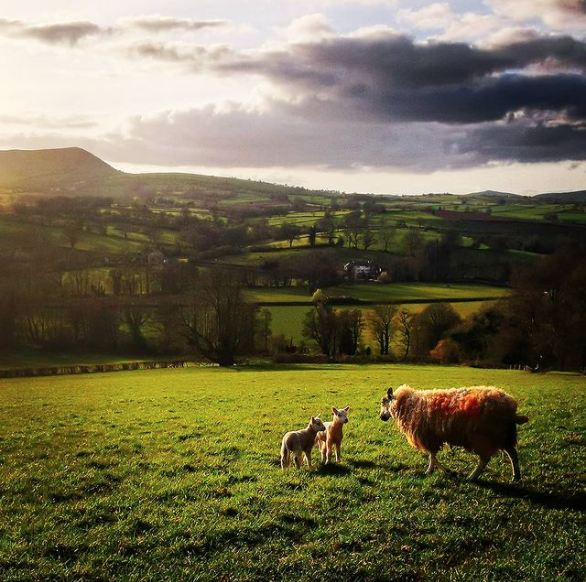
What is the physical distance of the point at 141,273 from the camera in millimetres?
91375

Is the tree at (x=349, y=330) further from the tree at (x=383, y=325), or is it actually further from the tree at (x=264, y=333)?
the tree at (x=264, y=333)

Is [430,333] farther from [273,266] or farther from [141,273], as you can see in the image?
[141,273]

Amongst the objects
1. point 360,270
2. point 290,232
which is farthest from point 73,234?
point 360,270

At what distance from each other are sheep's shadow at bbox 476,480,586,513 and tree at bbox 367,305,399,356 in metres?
64.7

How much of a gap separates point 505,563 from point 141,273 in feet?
293

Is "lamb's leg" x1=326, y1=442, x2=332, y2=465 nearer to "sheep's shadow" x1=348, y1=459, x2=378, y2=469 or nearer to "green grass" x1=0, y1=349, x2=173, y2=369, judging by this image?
"sheep's shadow" x1=348, y1=459, x2=378, y2=469

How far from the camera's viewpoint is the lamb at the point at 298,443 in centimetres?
1286

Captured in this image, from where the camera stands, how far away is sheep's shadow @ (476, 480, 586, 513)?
965 centimetres

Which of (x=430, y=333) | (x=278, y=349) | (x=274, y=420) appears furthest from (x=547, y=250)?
(x=274, y=420)

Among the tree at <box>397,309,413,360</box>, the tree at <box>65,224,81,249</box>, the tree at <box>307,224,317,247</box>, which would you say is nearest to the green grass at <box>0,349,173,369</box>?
the tree at <box>397,309,413,360</box>

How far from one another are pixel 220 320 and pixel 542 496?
171 feet

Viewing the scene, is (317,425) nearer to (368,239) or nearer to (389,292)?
(389,292)

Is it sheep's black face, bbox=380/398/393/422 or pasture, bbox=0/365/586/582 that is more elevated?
sheep's black face, bbox=380/398/393/422

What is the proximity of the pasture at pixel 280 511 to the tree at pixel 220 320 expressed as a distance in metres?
43.4
